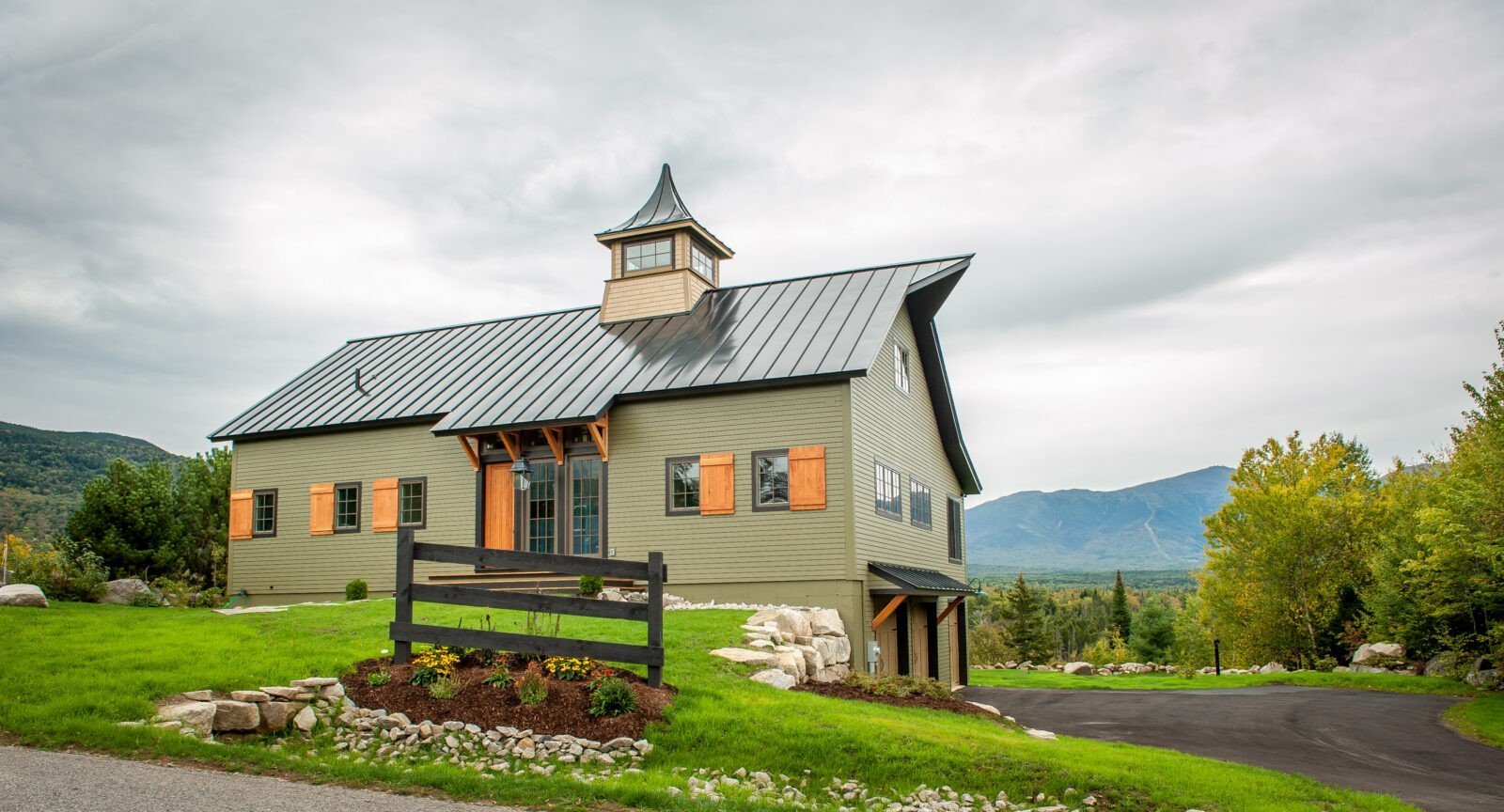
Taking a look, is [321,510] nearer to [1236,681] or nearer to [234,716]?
[234,716]

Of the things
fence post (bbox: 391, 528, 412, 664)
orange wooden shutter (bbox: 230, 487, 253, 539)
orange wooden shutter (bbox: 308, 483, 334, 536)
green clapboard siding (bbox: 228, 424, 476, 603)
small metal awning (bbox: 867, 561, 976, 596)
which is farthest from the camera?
orange wooden shutter (bbox: 230, 487, 253, 539)

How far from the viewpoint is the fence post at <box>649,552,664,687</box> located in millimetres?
10453

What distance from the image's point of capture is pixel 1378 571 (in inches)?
966

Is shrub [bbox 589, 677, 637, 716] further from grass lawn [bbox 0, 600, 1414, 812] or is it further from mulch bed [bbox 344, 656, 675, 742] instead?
grass lawn [bbox 0, 600, 1414, 812]

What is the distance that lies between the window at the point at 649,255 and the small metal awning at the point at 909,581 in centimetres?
857

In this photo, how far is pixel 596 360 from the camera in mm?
21266

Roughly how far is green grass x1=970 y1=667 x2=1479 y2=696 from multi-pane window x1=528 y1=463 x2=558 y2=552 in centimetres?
1203

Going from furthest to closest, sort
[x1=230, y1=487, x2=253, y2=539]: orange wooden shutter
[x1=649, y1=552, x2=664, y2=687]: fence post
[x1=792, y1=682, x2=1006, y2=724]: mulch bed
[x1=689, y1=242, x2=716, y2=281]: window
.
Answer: [x1=230, y1=487, x2=253, y2=539]: orange wooden shutter → [x1=689, y1=242, x2=716, y2=281]: window → [x1=792, y1=682, x2=1006, y2=724]: mulch bed → [x1=649, y1=552, x2=664, y2=687]: fence post

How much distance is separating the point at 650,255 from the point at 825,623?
10.2 m

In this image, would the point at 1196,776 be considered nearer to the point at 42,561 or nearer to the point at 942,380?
the point at 942,380

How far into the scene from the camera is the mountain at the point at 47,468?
4744 centimetres

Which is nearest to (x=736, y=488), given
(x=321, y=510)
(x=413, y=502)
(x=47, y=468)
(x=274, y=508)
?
(x=413, y=502)

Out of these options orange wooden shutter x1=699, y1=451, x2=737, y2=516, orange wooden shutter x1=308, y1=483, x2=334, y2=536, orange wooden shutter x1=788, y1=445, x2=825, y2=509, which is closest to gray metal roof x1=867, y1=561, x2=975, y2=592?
orange wooden shutter x1=788, y1=445, x2=825, y2=509

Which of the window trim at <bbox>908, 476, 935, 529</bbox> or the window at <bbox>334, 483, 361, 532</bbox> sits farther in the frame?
the window at <bbox>334, 483, 361, 532</bbox>
